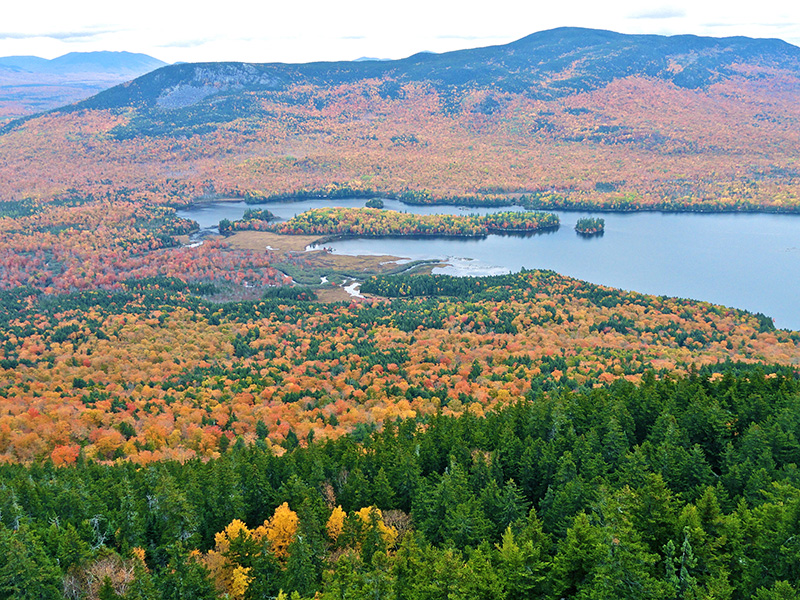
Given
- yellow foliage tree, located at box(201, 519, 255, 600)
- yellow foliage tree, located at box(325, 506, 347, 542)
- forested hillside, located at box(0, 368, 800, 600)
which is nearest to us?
forested hillside, located at box(0, 368, 800, 600)

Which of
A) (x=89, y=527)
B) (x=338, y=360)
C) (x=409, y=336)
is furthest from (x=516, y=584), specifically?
(x=409, y=336)

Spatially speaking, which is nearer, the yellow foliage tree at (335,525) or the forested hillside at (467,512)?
the forested hillside at (467,512)

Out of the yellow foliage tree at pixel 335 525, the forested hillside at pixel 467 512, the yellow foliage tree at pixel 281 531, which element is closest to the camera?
the forested hillside at pixel 467 512

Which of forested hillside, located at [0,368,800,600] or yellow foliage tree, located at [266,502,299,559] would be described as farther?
yellow foliage tree, located at [266,502,299,559]

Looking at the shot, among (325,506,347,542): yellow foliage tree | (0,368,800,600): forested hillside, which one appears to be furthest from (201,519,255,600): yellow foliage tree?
(325,506,347,542): yellow foliage tree

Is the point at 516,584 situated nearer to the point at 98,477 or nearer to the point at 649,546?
the point at 649,546

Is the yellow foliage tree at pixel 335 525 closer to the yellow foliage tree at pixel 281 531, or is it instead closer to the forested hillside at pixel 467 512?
the forested hillside at pixel 467 512

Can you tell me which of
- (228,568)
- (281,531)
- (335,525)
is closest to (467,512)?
(335,525)

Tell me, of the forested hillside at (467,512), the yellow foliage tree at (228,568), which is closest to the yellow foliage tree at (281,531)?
the forested hillside at (467,512)

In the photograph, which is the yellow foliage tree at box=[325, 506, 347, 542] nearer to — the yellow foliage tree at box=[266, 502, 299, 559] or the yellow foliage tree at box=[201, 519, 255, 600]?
the yellow foliage tree at box=[266, 502, 299, 559]

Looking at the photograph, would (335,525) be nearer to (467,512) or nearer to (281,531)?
(281,531)

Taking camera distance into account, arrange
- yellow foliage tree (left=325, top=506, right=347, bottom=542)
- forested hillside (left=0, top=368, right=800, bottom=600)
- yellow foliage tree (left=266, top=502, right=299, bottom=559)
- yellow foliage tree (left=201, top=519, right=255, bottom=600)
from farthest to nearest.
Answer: yellow foliage tree (left=325, top=506, right=347, bottom=542), yellow foliage tree (left=266, top=502, right=299, bottom=559), yellow foliage tree (left=201, top=519, right=255, bottom=600), forested hillside (left=0, top=368, right=800, bottom=600)
